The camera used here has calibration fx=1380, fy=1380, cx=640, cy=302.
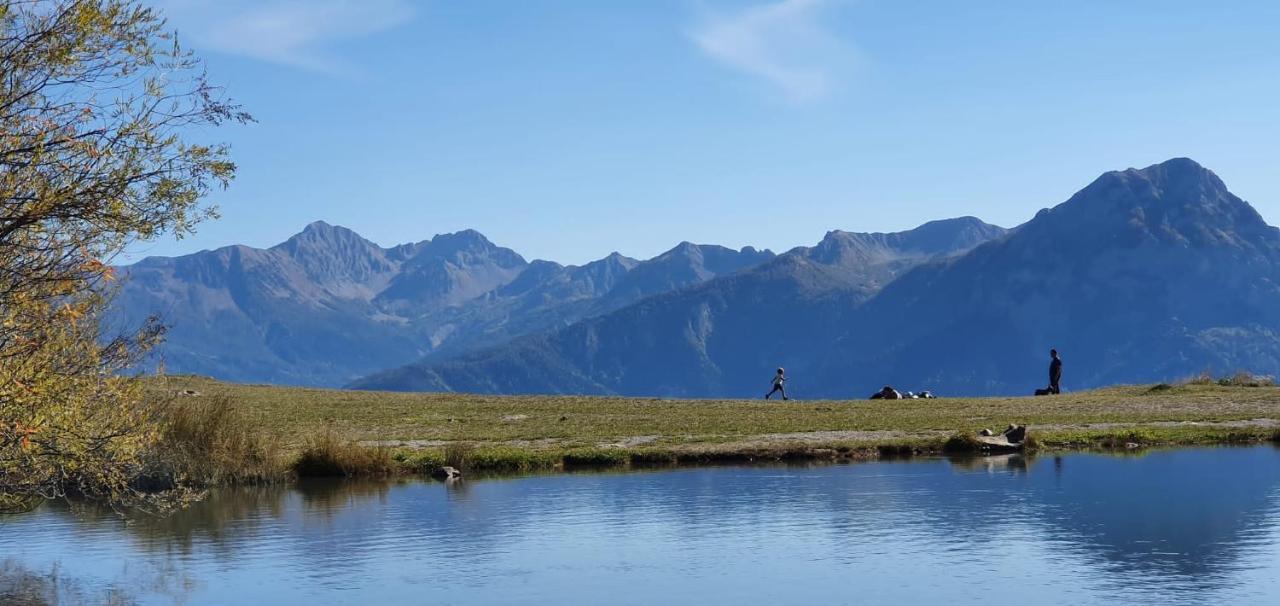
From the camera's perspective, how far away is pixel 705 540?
33281mm

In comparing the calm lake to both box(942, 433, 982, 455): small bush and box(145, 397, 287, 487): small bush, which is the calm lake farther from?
box(942, 433, 982, 455): small bush

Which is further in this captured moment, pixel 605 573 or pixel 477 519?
pixel 477 519

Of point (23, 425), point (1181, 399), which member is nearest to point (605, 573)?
point (23, 425)

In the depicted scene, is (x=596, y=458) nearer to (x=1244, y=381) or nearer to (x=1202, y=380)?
(x=1244, y=381)

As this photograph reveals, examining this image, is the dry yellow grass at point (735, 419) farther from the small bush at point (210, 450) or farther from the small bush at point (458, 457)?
the small bush at point (458, 457)

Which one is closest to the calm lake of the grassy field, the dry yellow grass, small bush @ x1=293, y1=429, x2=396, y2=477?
small bush @ x1=293, y1=429, x2=396, y2=477

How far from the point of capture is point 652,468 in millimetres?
47656

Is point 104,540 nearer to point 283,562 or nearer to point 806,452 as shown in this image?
point 283,562

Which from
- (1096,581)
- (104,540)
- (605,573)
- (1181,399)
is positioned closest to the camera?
(1096,581)

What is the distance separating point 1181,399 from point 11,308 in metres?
57.7

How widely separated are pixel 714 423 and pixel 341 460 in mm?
18568

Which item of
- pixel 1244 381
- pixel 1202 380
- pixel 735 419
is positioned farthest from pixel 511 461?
pixel 1202 380

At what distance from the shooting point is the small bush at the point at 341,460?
4634 cm

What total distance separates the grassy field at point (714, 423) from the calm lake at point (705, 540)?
3600mm
